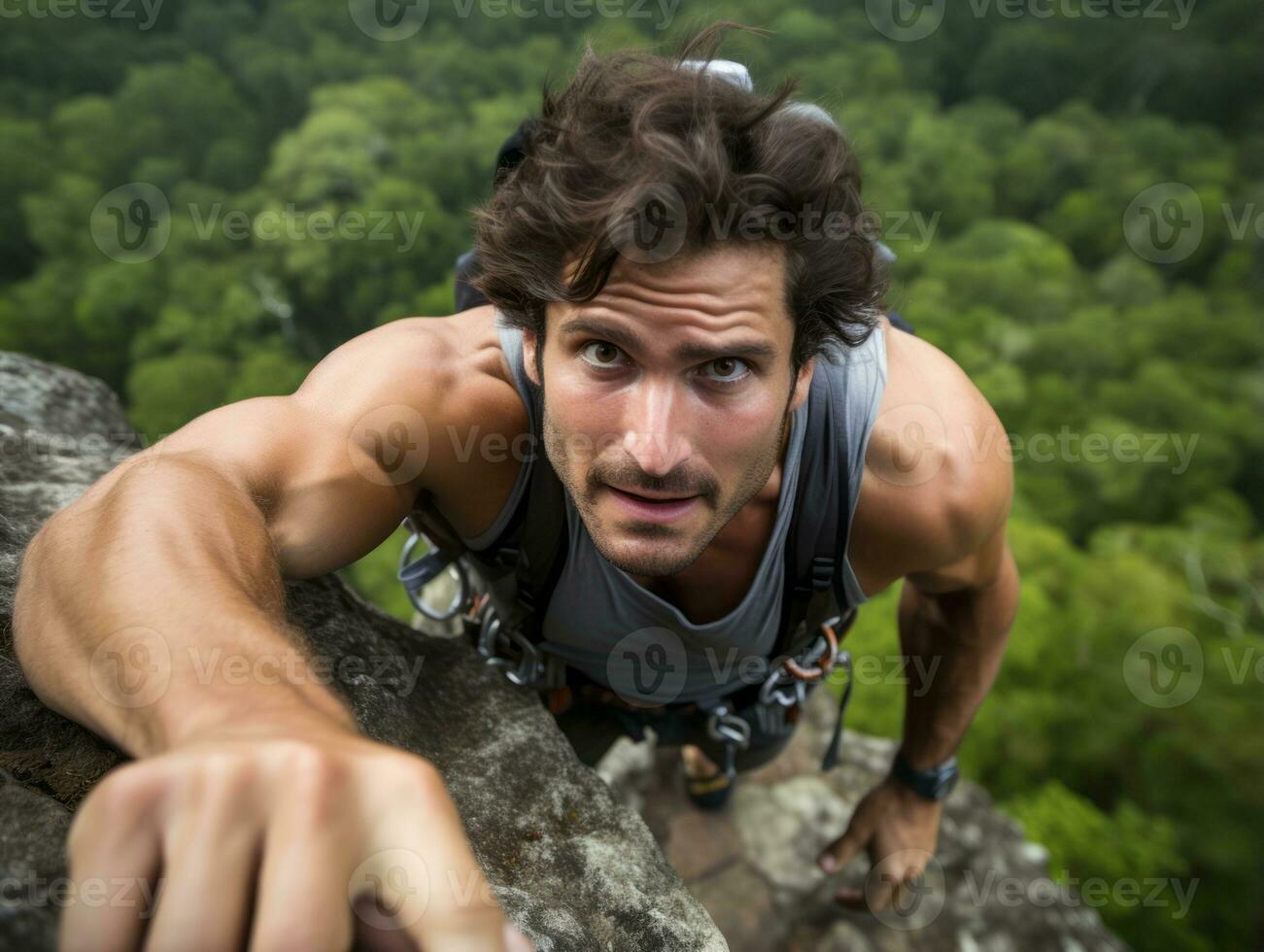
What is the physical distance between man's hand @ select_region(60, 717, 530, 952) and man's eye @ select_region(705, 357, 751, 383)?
3.54 feet

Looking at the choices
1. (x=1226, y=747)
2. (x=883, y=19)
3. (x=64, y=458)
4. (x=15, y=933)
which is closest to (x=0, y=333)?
(x=64, y=458)

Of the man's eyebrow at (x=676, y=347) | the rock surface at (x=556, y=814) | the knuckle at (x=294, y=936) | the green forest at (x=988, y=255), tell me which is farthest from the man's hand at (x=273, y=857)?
the green forest at (x=988, y=255)

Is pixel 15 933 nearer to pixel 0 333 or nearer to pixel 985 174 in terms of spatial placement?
pixel 0 333

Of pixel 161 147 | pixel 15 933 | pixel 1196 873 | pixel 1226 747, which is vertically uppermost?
pixel 15 933

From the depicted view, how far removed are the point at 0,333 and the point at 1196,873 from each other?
60.7ft

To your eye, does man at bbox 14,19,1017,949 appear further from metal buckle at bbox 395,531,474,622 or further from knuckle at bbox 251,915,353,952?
metal buckle at bbox 395,531,474,622

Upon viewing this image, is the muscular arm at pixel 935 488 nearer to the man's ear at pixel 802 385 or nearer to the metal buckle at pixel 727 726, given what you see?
the man's ear at pixel 802 385

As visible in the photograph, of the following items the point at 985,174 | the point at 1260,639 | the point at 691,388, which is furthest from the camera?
the point at 985,174

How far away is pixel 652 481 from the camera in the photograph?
5.75 ft

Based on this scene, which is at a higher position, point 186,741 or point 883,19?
point 883,19

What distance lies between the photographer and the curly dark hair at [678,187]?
5.77 ft

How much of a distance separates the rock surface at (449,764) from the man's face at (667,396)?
611mm

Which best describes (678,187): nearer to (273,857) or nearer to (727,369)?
(727,369)

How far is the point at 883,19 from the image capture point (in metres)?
23.6
